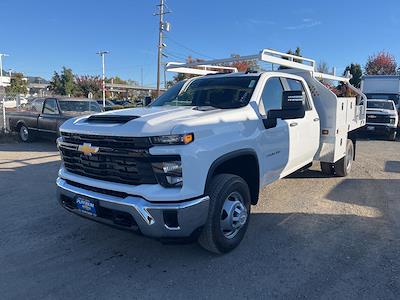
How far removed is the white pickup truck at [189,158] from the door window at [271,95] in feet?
0.05

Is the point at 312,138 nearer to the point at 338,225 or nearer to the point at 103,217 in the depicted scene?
the point at 338,225

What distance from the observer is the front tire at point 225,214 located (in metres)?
3.62

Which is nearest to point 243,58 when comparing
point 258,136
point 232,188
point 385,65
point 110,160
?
point 258,136

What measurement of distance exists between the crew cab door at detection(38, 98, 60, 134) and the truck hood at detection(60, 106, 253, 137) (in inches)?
319

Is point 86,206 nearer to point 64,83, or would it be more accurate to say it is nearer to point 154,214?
point 154,214

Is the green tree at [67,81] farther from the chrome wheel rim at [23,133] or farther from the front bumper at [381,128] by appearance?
the front bumper at [381,128]

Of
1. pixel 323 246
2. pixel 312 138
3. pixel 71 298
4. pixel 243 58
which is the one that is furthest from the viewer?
pixel 312 138

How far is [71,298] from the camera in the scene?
317cm

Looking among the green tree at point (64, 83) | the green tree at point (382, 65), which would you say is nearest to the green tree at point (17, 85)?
the green tree at point (64, 83)

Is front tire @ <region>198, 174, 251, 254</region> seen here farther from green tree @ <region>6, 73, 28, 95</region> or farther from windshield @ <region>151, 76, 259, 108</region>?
green tree @ <region>6, 73, 28, 95</region>

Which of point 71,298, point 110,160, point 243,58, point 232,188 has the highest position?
point 243,58

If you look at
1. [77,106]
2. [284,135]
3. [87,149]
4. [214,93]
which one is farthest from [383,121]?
[87,149]

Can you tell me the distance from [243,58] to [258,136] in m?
1.43

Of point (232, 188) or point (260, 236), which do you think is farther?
point (260, 236)
